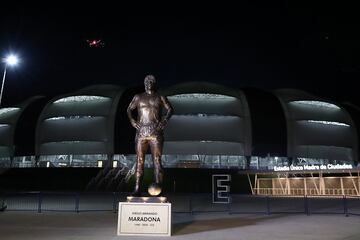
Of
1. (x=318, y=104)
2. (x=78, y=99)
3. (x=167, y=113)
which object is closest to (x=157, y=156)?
(x=167, y=113)

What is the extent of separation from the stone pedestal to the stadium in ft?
139

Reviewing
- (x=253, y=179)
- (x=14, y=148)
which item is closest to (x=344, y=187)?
(x=253, y=179)

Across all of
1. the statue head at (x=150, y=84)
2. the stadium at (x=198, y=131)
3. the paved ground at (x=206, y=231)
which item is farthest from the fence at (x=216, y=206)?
the stadium at (x=198, y=131)

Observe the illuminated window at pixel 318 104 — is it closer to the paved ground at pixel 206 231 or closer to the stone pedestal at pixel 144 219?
the paved ground at pixel 206 231

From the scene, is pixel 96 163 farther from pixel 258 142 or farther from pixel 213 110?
pixel 258 142

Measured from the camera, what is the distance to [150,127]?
10.7 metres

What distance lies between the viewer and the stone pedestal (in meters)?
9.66

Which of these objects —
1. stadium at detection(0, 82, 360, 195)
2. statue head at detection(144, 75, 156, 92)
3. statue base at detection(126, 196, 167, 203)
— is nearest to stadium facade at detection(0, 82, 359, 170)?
stadium at detection(0, 82, 360, 195)

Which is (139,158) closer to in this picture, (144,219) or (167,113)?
(167,113)

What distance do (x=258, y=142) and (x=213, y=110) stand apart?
8854 mm

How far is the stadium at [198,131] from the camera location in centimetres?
5675

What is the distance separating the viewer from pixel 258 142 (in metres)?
56.6

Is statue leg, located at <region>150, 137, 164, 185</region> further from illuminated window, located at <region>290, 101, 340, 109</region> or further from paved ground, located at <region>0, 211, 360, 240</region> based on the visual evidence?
illuminated window, located at <region>290, 101, 340, 109</region>

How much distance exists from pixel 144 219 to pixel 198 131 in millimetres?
46823
